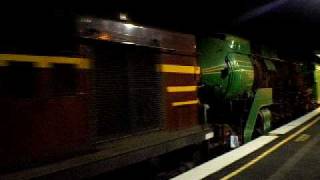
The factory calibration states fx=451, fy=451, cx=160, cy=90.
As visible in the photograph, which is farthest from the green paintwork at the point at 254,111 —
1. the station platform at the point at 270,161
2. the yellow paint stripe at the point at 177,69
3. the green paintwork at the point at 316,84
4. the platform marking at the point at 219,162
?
the green paintwork at the point at 316,84

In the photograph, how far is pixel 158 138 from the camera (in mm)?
6715

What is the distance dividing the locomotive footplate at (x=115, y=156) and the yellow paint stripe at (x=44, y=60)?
1.03 meters

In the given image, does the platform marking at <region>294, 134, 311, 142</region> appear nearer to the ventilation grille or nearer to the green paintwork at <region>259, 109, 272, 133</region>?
the green paintwork at <region>259, 109, 272, 133</region>

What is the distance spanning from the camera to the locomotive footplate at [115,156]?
442cm

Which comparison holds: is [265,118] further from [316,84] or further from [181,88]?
[316,84]

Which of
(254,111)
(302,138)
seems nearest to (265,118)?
(254,111)

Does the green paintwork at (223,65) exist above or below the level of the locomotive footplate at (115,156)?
above

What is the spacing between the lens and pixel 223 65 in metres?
10.8

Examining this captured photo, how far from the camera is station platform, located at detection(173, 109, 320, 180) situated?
7.01 m

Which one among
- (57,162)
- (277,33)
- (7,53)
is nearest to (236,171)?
(57,162)

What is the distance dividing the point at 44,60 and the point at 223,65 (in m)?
6.78

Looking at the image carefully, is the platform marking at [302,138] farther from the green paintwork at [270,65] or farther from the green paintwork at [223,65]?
the green paintwork at [270,65]

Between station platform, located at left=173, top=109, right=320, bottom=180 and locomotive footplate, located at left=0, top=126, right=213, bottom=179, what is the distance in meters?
0.55

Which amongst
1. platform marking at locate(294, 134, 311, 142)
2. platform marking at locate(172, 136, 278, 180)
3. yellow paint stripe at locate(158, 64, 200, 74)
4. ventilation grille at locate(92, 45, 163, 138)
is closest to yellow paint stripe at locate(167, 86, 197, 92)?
yellow paint stripe at locate(158, 64, 200, 74)
